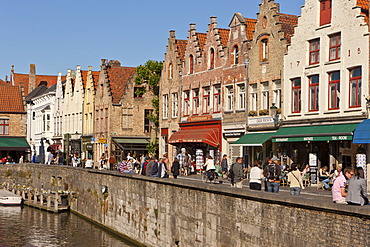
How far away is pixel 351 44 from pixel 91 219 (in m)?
17.2

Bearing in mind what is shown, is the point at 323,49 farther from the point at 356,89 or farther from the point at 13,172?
the point at 13,172

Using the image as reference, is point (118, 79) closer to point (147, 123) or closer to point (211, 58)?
point (147, 123)

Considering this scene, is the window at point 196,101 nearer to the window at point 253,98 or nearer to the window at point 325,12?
the window at point 253,98

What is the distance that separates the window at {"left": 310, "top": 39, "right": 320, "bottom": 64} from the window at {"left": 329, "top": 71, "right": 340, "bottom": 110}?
135 cm

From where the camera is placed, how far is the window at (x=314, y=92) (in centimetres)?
3603

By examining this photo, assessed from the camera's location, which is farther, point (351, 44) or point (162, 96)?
point (162, 96)

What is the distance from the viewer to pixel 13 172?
6375 cm

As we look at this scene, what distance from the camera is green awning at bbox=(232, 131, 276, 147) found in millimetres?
39375

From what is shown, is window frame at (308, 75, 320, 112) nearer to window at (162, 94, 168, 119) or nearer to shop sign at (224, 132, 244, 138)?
shop sign at (224, 132, 244, 138)

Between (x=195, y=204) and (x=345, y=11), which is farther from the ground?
(x=345, y=11)

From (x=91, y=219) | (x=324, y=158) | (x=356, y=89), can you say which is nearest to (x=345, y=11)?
(x=356, y=89)

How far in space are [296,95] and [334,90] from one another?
333 centimetres

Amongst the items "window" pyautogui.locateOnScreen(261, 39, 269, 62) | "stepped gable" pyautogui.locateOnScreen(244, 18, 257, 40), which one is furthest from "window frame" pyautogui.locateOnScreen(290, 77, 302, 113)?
"stepped gable" pyautogui.locateOnScreen(244, 18, 257, 40)

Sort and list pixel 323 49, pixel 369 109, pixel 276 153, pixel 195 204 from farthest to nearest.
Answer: pixel 276 153 → pixel 323 49 → pixel 369 109 → pixel 195 204
